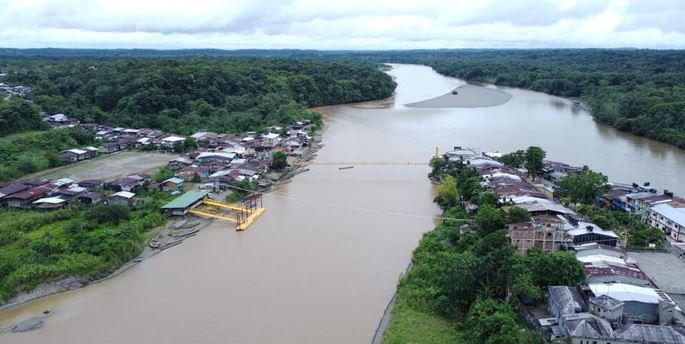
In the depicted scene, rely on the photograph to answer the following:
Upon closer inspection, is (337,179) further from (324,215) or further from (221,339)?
(221,339)

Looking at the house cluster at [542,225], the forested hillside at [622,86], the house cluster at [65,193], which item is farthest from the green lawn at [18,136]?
the forested hillside at [622,86]

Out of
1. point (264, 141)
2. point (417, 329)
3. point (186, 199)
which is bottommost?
point (417, 329)

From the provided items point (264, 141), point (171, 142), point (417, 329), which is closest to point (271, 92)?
point (264, 141)

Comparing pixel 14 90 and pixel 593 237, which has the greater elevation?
pixel 14 90

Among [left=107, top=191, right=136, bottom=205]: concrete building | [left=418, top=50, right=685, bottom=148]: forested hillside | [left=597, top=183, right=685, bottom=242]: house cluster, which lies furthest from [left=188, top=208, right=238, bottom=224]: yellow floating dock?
[left=418, top=50, right=685, bottom=148]: forested hillside

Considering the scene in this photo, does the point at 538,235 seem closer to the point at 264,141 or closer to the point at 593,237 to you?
the point at 593,237

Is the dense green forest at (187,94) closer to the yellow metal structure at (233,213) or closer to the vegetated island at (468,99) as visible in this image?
the vegetated island at (468,99)

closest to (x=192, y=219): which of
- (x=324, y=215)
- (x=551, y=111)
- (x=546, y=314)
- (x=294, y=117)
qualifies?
(x=324, y=215)
